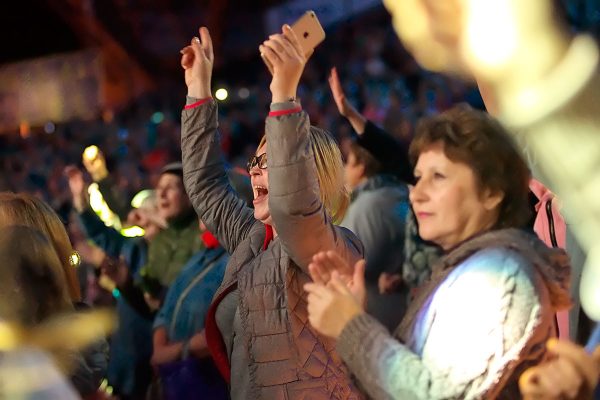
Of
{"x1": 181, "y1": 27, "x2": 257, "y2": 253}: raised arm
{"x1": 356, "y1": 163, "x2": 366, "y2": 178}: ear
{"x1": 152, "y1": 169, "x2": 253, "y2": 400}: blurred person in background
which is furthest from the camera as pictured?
{"x1": 356, "y1": 163, "x2": 366, "y2": 178}: ear

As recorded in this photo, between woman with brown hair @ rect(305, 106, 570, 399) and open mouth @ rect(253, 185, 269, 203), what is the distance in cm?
69

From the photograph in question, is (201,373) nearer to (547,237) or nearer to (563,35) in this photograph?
(547,237)

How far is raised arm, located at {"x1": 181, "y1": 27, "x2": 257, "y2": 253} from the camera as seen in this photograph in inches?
117

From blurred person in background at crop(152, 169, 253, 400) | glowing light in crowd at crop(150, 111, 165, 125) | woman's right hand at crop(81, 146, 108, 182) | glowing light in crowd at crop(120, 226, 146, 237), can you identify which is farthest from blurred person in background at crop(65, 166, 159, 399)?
glowing light in crowd at crop(150, 111, 165, 125)

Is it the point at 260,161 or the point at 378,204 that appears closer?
the point at 260,161

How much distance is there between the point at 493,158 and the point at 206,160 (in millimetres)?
1242

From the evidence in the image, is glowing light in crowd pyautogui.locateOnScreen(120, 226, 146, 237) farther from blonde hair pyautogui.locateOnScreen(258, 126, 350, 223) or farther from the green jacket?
blonde hair pyautogui.locateOnScreen(258, 126, 350, 223)

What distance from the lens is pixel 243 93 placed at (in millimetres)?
10445

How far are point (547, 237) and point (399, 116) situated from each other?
2313 mm

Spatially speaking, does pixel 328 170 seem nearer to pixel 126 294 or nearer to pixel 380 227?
pixel 380 227

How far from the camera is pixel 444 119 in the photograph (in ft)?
6.64

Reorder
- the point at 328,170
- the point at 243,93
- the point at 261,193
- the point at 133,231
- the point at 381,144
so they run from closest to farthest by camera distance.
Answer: the point at 328,170 → the point at 261,193 → the point at 381,144 → the point at 133,231 → the point at 243,93

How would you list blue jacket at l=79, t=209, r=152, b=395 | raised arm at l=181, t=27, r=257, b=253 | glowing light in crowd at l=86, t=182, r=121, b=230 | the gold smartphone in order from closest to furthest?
the gold smartphone < raised arm at l=181, t=27, r=257, b=253 < blue jacket at l=79, t=209, r=152, b=395 < glowing light in crowd at l=86, t=182, r=121, b=230

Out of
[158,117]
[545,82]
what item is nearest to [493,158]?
[545,82]
